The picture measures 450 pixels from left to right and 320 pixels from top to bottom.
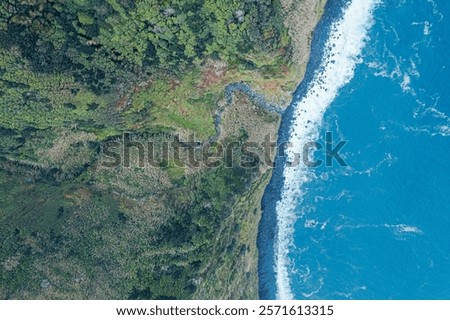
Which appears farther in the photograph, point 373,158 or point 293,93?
point 293,93

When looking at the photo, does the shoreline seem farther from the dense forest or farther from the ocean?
the dense forest

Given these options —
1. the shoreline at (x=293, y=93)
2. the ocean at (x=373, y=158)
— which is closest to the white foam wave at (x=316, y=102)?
the ocean at (x=373, y=158)

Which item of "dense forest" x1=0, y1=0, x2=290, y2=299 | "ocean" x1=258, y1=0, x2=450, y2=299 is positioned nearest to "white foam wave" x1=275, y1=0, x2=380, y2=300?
"ocean" x1=258, y1=0, x2=450, y2=299

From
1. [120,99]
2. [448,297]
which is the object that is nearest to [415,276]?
[448,297]

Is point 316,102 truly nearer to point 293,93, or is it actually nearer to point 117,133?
point 293,93

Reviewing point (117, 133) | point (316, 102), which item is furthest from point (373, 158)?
point (117, 133)

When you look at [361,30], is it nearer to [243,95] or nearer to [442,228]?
[243,95]
